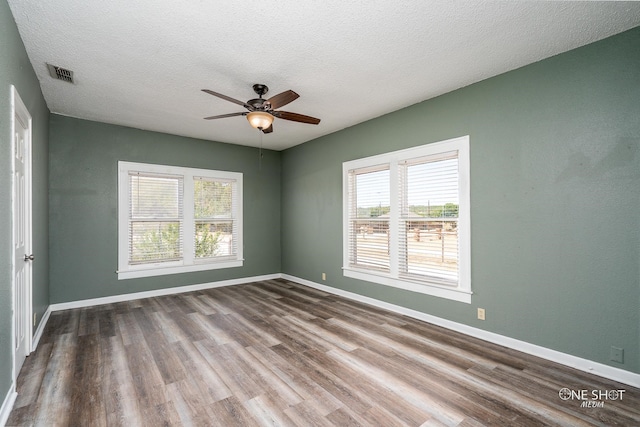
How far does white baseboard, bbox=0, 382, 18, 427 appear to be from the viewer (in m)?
1.92

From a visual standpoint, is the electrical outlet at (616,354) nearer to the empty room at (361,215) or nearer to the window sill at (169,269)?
the empty room at (361,215)

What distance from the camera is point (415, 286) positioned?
399 centimetres

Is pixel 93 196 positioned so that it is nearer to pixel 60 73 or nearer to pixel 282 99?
pixel 60 73

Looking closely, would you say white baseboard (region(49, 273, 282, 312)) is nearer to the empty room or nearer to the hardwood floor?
the empty room

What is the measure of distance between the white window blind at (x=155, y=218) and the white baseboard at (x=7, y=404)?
115 inches

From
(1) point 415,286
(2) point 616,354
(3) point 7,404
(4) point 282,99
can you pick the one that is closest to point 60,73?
(4) point 282,99

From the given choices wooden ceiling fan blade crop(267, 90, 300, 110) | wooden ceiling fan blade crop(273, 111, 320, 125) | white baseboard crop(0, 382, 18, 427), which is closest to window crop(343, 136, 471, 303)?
wooden ceiling fan blade crop(273, 111, 320, 125)

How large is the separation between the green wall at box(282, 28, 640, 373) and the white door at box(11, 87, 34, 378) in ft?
13.5

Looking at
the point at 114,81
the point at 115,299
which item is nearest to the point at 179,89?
the point at 114,81

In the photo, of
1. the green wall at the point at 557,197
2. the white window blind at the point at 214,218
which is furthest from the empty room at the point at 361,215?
the white window blind at the point at 214,218

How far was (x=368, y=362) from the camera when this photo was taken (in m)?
2.79

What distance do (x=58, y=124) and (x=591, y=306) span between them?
6717 mm

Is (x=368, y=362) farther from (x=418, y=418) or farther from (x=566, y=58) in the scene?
(x=566, y=58)

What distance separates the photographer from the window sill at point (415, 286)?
11.5 feet
